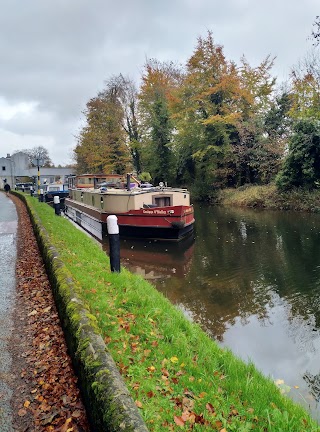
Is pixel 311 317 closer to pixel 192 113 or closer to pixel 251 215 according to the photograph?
pixel 251 215

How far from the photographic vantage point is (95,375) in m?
2.36

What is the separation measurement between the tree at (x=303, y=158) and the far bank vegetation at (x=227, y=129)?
0.05 meters

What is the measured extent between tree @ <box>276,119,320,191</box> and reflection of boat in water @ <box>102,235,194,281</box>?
9787 millimetres

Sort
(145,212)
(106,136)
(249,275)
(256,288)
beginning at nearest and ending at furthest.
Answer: (256,288)
(249,275)
(145,212)
(106,136)

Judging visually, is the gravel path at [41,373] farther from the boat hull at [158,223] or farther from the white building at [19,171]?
the white building at [19,171]

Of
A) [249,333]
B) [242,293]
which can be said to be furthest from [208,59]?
[249,333]

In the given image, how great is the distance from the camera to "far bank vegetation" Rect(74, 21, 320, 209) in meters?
21.1

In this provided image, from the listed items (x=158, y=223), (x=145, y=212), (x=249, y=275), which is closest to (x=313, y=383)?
(x=249, y=275)

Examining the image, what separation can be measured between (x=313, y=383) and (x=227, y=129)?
79.9 feet

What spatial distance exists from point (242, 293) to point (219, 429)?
18.0ft

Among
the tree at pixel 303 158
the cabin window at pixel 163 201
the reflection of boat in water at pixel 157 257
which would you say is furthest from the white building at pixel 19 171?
the reflection of boat in water at pixel 157 257

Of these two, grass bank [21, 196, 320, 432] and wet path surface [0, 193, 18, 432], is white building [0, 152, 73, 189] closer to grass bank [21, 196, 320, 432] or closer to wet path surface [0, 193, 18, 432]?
wet path surface [0, 193, 18, 432]

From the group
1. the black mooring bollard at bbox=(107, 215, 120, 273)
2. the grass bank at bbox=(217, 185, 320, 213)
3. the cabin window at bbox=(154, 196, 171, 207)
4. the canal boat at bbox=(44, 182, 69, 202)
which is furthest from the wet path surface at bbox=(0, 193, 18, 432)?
the canal boat at bbox=(44, 182, 69, 202)

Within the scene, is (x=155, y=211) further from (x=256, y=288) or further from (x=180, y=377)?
(x=180, y=377)
